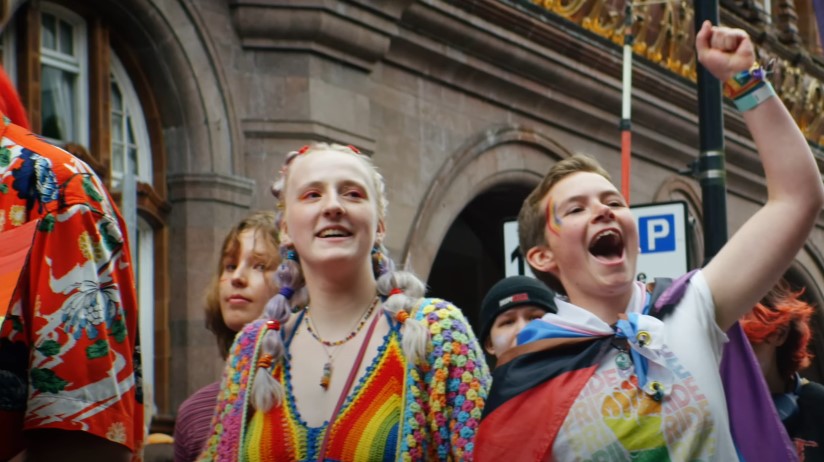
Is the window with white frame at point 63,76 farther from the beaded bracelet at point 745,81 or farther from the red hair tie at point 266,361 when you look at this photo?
the beaded bracelet at point 745,81

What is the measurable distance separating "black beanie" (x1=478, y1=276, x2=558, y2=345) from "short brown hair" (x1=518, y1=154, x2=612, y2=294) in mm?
1979

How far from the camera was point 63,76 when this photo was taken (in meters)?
10.5

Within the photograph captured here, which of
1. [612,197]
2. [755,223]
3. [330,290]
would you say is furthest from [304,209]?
[755,223]

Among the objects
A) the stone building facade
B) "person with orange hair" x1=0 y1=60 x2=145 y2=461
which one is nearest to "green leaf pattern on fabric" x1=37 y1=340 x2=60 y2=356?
"person with orange hair" x1=0 y1=60 x2=145 y2=461

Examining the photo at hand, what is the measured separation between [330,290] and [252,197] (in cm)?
719

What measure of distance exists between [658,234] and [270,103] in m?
3.40

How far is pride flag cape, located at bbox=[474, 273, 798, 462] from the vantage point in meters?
3.76

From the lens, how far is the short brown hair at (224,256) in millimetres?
5520

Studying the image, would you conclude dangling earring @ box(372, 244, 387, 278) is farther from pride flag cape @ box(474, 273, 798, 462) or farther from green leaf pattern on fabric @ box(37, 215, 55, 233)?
green leaf pattern on fabric @ box(37, 215, 55, 233)

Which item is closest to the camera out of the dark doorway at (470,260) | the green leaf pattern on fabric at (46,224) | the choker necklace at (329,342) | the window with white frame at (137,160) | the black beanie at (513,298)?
the green leaf pattern on fabric at (46,224)

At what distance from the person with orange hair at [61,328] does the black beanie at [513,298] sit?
11.7ft

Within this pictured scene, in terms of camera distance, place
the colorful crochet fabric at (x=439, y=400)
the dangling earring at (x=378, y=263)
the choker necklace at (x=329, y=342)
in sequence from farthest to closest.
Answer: the dangling earring at (x=378, y=263), the choker necklace at (x=329, y=342), the colorful crochet fabric at (x=439, y=400)

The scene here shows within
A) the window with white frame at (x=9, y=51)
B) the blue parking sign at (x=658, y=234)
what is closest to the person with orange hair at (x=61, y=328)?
the blue parking sign at (x=658, y=234)

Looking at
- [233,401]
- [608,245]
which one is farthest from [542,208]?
[233,401]
